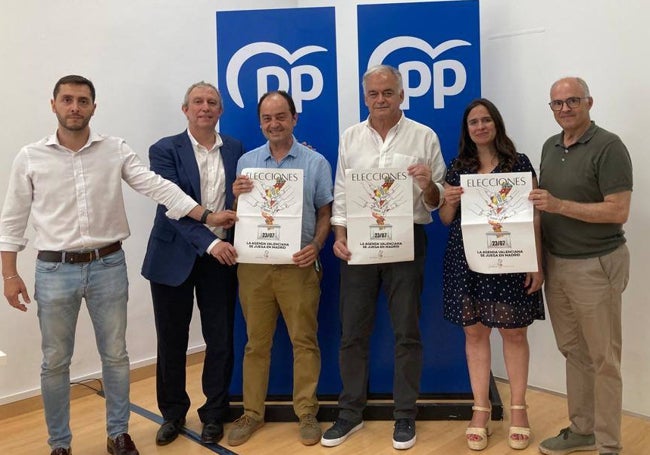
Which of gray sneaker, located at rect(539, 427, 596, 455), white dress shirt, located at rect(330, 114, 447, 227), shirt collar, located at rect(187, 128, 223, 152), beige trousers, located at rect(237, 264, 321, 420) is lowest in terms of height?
gray sneaker, located at rect(539, 427, 596, 455)

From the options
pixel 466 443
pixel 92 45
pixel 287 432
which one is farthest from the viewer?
pixel 92 45

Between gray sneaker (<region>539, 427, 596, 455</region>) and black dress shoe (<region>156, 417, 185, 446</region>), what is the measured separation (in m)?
1.88

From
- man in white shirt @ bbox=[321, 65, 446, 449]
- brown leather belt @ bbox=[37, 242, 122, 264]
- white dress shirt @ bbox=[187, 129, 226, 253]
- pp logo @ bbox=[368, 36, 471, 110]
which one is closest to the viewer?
brown leather belt @ bbox=[37, 242, 122, 264]

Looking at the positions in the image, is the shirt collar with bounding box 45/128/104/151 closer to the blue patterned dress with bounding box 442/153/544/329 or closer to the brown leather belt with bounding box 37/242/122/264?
the brown leather belt with bounding box 37/242/122/264

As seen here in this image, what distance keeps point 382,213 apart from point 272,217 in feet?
1.75

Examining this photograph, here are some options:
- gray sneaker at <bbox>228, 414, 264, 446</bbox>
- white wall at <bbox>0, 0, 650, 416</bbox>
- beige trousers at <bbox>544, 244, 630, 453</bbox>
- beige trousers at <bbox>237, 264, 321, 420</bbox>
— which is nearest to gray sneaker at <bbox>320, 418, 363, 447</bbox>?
beige trousers at <bbox>237, 264, 321, 420</bbox>

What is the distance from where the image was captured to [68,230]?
2.49 meters

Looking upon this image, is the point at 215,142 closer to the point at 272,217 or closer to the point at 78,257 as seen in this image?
the point at 272,217

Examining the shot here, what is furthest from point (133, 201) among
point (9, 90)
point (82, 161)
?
point (82, 161)

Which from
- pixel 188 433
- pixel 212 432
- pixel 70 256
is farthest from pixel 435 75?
pixel 188 433

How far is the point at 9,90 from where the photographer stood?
3.21 m

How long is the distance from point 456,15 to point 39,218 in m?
2.40

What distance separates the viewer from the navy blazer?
2.77 meters

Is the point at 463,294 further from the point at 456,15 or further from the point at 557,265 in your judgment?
the point at 456,15
